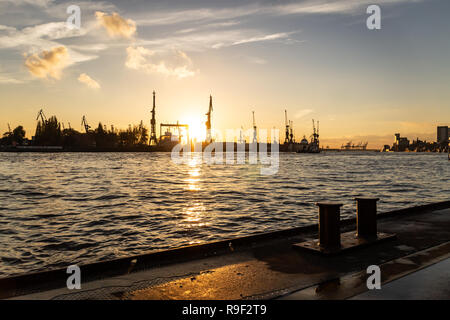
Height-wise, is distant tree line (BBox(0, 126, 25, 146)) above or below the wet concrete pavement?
above

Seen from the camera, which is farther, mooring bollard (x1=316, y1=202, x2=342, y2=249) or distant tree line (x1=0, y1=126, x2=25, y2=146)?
distant tree line (x1=0, y1=126, x2=25, y2=146)

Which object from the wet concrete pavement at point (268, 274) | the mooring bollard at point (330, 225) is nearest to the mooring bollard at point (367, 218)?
the wet concrete pavement at point (268, 274)

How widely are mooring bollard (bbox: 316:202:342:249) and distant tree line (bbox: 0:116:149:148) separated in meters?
173

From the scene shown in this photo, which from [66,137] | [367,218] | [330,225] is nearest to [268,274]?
[330,225]

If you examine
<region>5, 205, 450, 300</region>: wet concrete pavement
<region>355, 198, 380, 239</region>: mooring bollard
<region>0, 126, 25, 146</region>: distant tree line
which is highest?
<region>0, 126, 25, 146</region>: distant tree line

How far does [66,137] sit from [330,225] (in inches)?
7030

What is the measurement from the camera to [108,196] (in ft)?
65.2

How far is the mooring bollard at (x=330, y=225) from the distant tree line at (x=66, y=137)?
17335cm

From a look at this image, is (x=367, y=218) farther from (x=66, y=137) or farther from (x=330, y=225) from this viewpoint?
(x=66, y=137)

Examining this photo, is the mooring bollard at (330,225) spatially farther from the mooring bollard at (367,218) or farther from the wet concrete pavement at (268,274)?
the mooring bollard at (367,218)

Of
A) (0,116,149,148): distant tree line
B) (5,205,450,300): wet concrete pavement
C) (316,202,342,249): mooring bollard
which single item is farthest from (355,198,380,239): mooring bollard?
(0,116,149,148): distant tree line

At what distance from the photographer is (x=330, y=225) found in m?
5.68

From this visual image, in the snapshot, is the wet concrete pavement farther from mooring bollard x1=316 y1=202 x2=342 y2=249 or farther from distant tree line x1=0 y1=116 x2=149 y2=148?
distant tree line x1=0 y1=116 x2=149 y2=148

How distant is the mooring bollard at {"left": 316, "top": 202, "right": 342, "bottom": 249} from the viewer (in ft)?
18.5
